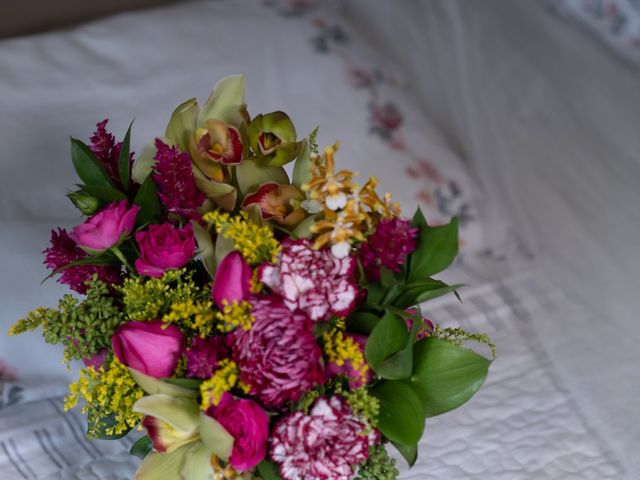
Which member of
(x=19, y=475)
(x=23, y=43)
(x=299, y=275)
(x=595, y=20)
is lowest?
(x=19, y=475)

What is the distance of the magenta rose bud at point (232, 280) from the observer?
2.05 feet

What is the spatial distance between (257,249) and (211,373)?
112 mm

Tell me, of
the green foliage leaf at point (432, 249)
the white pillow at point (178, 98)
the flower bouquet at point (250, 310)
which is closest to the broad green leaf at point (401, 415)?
the flower bouquet at point (250, 310)

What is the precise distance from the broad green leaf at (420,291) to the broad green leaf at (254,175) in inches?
6.5

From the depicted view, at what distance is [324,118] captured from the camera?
1315mm

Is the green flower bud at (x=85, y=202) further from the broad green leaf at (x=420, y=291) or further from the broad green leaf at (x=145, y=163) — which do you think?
the broad green leaf at (x=420, y=291)

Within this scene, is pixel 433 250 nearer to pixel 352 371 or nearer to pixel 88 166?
pixel 352 371

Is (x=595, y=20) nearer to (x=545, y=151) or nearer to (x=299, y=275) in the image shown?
(x=545, y=151)

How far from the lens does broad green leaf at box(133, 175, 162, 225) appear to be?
0.71 m

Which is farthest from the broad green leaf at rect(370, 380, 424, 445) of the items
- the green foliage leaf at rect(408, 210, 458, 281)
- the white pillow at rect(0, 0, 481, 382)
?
the white pillow at rect(0, 0, 481, 382)

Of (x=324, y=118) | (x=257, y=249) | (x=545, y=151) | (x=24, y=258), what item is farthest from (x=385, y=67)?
(x=257, y=249)

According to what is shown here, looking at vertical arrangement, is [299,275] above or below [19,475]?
above

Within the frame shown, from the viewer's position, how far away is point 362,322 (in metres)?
0.67

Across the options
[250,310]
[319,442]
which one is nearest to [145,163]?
[250,310]
